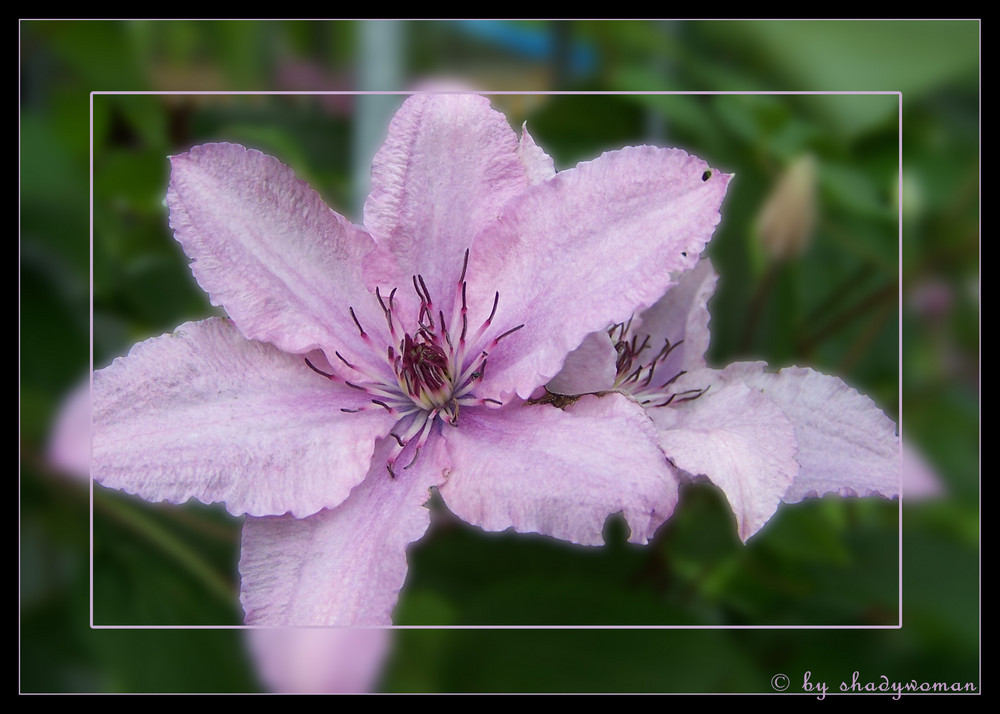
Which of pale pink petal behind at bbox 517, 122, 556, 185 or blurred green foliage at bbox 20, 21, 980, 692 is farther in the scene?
blurred green foliage at bbox 20, 21, 980, 692

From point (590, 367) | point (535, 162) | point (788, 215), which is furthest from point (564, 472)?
point (788, 215)

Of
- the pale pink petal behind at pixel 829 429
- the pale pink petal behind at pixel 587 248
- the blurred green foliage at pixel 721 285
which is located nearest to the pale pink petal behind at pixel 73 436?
the blurred green foliage at pixel 721 285

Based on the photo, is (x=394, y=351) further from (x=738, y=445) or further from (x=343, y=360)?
(x=738, y=445)

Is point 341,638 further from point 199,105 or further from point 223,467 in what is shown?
point 199,105

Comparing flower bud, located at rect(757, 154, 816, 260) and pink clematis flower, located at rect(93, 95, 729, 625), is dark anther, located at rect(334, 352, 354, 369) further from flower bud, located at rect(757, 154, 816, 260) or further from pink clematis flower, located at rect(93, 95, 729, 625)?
flower bud, located at rect(757, 154, 816, 260)

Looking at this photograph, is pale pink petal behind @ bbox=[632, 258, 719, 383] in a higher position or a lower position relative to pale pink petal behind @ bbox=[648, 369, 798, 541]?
higher

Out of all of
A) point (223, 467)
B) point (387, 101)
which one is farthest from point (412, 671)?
point (387, 101)

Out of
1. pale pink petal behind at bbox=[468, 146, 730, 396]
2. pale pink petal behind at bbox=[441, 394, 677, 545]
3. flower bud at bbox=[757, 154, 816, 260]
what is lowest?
pale pink petal behind at bbox=[441, 394, 677, 545]

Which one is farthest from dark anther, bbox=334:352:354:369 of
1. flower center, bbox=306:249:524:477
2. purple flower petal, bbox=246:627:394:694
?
purple flower petal, bbox=246:627:394:694
